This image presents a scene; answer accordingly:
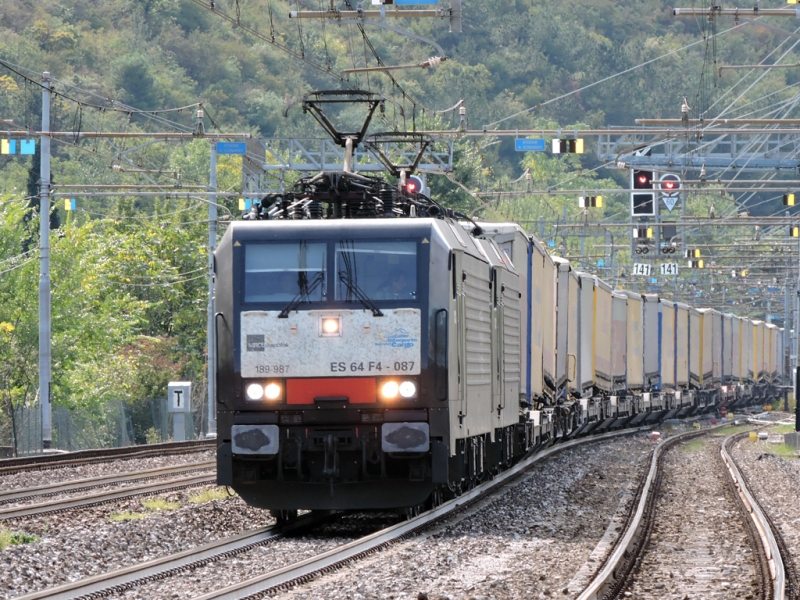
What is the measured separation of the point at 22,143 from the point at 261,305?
17491 mm

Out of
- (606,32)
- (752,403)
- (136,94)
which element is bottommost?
(752,403)

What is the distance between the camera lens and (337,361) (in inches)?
519

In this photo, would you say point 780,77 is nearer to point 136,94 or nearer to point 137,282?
point 136,94

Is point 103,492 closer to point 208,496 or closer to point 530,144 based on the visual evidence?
point 208,496

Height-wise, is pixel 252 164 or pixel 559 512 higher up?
pixel 252 164

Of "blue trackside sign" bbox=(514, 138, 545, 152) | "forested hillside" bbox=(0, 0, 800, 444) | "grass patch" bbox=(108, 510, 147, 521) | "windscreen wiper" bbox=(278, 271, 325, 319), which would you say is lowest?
"grass patch" bbox=(108, 510, 147, 521)

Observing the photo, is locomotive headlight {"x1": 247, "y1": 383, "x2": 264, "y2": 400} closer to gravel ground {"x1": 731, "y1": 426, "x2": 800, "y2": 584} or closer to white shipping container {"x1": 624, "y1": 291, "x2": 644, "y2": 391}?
gravel ground {"x1": 731, "y1": 426, "x2": 800, "y2": 584}

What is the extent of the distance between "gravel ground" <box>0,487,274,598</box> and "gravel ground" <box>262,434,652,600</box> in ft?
7.09

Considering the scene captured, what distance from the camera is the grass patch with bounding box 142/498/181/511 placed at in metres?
16.1

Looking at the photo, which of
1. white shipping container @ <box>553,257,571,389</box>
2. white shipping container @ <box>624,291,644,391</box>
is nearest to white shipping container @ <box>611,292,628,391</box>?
white shipping container @ <box>624,291,644,391</box>

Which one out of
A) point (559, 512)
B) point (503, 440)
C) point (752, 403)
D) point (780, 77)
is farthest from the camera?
point (780, 77)

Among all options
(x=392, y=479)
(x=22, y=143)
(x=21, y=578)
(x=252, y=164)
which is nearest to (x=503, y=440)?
(x=392, y=479)

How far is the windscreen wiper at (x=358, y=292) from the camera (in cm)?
A: 1323

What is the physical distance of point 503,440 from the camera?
18.8m
